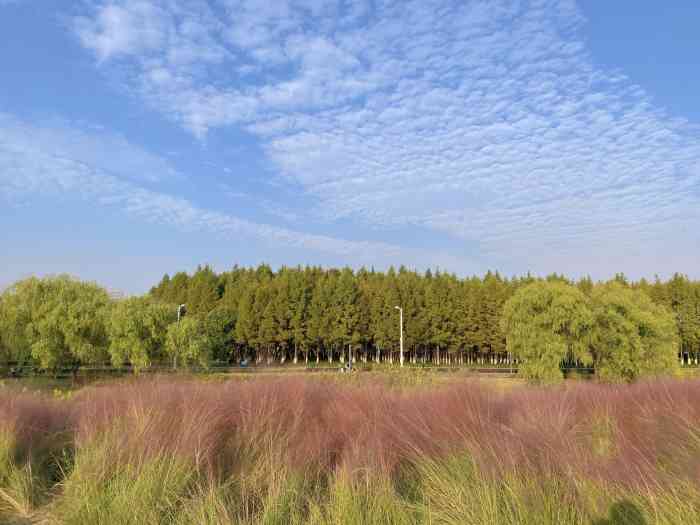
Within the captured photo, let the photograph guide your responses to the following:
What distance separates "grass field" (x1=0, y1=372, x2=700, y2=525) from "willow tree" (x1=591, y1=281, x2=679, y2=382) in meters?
27.8

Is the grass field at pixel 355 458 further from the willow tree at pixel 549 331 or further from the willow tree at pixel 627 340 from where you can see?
the willow tree at pixel 627 340

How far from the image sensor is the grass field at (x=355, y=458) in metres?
3.19

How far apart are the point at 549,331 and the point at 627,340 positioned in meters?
5.04

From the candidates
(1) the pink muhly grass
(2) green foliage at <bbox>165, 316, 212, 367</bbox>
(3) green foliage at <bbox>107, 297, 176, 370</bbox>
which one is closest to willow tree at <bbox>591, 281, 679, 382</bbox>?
(2) green foliage at <bbox>165, 316, 212, 367</bbox>

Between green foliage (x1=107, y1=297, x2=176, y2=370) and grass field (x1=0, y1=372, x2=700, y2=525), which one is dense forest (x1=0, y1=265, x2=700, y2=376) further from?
grass field (x1=0, y1=372, x2=700, y2=525)

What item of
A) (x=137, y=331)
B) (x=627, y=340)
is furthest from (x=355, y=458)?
(x=627, y=340)

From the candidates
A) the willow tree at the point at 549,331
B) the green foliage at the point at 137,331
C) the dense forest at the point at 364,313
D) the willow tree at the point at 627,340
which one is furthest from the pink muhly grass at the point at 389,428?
the dense forest at the point at 364,313

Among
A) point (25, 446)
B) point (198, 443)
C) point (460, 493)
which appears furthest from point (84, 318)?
point (460, 493)

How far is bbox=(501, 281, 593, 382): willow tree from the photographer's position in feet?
99.8

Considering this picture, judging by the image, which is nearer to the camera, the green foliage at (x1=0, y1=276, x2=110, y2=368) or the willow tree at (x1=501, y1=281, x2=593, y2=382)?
the green foliage at (x1=0, y1=276, x2=110, y2=368)

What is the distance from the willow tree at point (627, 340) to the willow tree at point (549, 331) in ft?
3.61

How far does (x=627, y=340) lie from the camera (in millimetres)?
31141

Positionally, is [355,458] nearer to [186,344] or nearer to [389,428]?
[389,428]

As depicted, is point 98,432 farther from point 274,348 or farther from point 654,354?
point 274,348
